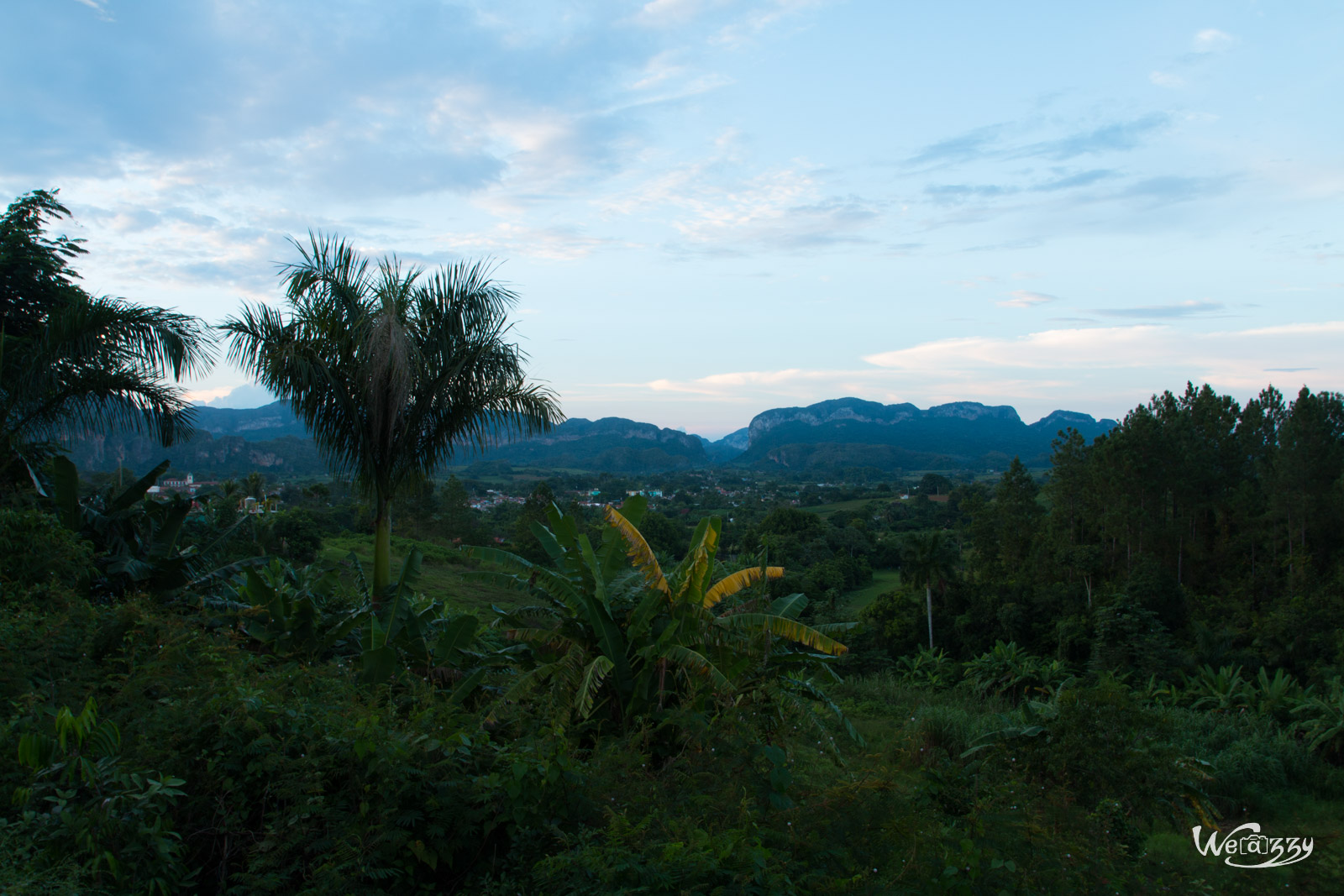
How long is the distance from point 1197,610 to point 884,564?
30.7 m

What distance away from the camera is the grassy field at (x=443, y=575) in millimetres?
15266

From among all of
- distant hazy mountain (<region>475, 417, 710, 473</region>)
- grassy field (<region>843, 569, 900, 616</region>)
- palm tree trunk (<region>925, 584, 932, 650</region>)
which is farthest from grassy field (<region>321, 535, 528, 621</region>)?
distant hazy mountain (<region>475, 417, 710, 473</region>)

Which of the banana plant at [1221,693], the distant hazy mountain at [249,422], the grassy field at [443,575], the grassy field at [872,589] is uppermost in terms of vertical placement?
the distant hazy mountain at [249,422]

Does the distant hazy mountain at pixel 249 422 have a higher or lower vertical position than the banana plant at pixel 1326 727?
higher

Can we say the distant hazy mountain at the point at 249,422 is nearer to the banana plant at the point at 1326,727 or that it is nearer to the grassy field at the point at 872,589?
the grassy field at the point at 872,589

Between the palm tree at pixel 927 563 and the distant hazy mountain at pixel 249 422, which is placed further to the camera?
the distant hazy mountain at pixel 249 422

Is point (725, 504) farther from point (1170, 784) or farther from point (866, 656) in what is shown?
point (1170, 784)

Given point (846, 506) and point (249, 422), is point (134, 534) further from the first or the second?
point (249, 422)

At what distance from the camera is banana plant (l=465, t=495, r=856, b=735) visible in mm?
5961

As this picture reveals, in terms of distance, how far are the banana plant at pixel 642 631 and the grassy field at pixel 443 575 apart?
17.7 feet

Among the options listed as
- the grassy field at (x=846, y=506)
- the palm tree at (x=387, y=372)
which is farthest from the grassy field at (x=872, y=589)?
the palm tree at (x=387, y=372)

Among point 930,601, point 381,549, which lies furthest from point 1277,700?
point 381,549

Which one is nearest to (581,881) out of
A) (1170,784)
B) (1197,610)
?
(1170,784)

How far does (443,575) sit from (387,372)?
42.3ft
